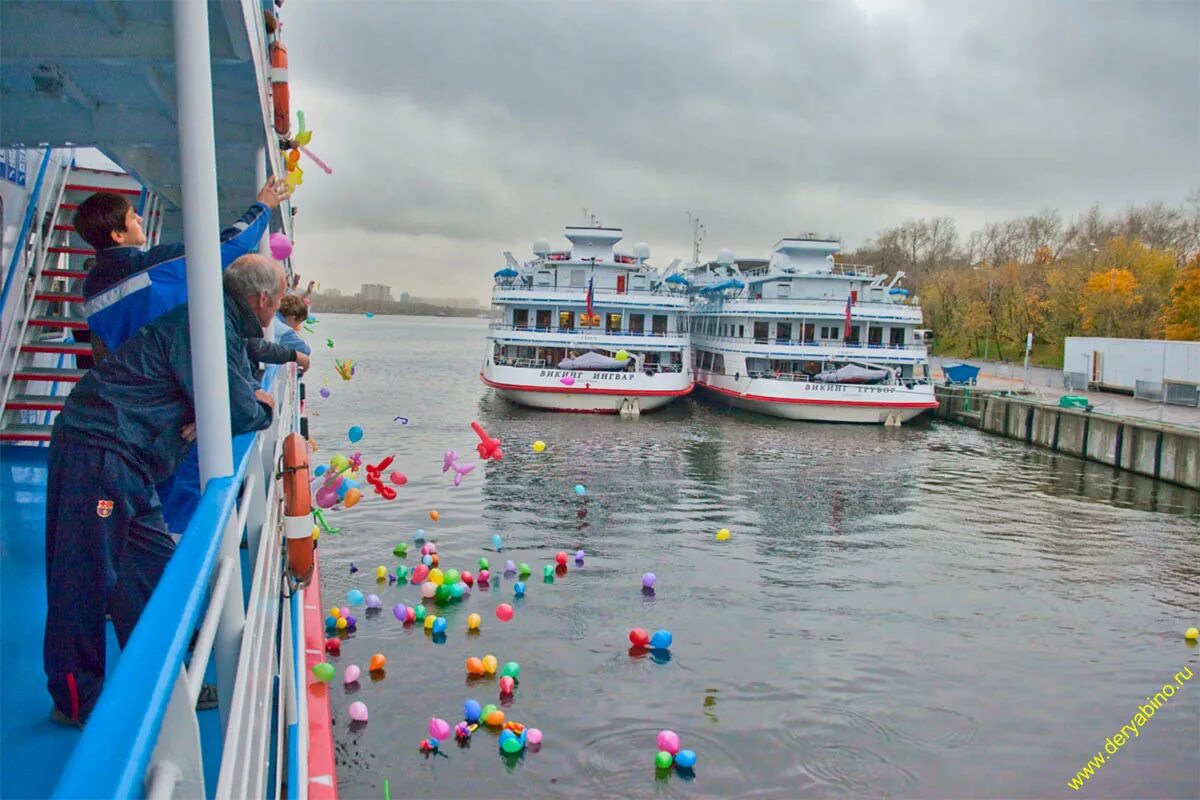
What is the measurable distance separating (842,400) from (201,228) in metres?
31.4

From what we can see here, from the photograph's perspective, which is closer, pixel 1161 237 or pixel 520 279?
pixel 520 279

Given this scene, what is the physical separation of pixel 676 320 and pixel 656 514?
848 inches

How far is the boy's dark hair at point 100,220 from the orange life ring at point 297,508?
3.57 ft

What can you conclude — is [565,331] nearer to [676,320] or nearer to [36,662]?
[676,320]

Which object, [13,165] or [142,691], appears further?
[13,165]

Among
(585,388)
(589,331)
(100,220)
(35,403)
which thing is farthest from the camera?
(589,331)

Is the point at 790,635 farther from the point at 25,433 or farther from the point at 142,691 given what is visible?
the point at 142,691

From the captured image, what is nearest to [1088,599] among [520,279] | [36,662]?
[36,662]

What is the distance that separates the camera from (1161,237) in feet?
207

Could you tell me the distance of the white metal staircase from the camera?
270 inches

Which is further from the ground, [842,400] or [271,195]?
[271,195]

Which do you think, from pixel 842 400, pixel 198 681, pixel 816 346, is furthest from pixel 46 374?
Result: pixel 816 346

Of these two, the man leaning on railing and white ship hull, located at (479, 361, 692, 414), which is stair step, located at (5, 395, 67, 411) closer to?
the man leaning on railing

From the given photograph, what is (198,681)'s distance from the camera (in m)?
1.64
